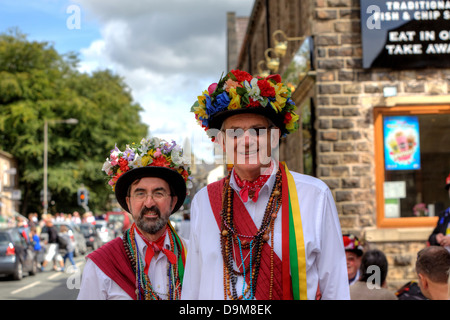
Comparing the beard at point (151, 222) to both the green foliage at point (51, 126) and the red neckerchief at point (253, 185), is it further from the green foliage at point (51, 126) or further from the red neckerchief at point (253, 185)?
the green foliage at point (51, 126)

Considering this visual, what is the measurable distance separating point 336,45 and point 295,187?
28.9ft

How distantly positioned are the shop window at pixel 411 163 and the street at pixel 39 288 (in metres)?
5.75

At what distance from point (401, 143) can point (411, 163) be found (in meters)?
0.37

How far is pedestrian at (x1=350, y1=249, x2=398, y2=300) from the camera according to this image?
535 centimetres

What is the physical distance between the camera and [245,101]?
2949 mm

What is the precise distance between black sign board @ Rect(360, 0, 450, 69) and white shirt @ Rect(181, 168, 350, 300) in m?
8.69

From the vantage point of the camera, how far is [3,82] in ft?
145

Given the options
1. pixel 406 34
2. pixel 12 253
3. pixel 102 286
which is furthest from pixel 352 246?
pixel 12 253

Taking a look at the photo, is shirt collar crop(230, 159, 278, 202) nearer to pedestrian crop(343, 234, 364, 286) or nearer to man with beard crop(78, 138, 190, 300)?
man with beard crop(78, 138, 190, 300)

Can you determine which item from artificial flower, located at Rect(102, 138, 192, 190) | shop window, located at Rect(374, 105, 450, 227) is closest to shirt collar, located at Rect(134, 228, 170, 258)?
artificial flower, located at Rect(102, 138, 192, 190)

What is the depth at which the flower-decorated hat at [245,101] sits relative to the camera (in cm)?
296

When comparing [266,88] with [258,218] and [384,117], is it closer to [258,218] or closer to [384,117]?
[258,218]

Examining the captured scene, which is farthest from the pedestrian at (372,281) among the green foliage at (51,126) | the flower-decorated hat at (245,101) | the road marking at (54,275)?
the green foliage at (51,126)
